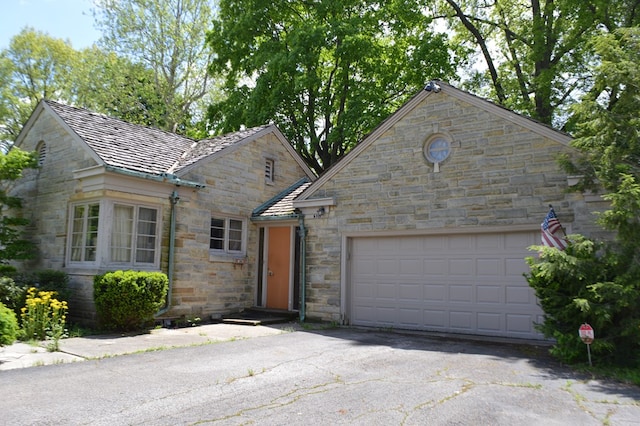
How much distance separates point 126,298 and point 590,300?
27.9 ft

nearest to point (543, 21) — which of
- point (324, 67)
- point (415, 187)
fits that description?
point (324, 67)

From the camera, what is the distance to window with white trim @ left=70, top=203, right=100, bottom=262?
437 inches

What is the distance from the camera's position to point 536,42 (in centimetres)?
1766

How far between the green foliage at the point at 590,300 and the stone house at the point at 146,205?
738 cm

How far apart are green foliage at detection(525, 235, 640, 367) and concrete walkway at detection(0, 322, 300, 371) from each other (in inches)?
220

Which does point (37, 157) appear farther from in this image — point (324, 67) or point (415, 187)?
point (324, 67)

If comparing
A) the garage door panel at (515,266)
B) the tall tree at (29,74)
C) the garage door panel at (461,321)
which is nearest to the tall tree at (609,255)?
the garage door panel at (515,266)

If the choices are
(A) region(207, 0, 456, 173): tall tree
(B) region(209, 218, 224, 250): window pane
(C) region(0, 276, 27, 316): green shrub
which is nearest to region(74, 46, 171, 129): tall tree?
(A) region(207, 0, 456, 173): tall tree

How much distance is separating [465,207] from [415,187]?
1.26 metres

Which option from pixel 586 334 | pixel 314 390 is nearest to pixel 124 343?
pixel 314 390

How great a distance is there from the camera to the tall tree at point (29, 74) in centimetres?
2422

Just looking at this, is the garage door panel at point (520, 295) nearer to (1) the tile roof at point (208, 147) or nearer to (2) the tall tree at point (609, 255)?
(2) the tall tree at point (609, 255)

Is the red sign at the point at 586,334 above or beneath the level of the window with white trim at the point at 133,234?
beneath

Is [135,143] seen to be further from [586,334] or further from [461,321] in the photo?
[586,334]
